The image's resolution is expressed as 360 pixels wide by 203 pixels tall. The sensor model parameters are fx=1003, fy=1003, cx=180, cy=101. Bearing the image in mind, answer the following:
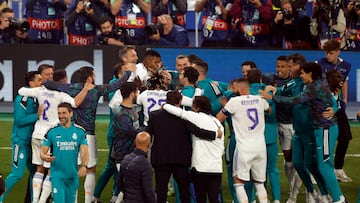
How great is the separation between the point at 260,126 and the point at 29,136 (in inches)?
122

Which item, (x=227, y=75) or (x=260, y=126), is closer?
(x=260, y=126)

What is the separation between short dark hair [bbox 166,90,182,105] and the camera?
12211mm

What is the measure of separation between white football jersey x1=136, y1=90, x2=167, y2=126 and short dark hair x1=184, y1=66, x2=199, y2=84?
37 cm

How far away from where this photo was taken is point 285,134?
13836 mm

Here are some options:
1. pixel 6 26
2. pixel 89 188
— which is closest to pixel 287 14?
pixel 6 26

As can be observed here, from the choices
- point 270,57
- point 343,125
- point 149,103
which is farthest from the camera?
point 270,57

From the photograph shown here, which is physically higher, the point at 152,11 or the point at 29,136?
the point at 152,11

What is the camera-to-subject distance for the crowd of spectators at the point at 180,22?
20203 millimetres

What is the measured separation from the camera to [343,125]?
49.9 ft

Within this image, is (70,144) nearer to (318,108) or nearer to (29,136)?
(29,136)

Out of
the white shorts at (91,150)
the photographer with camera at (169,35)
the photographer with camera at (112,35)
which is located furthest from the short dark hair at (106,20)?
the white shorts at (91,150)

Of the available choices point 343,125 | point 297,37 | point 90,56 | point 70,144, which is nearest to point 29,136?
point 70,144

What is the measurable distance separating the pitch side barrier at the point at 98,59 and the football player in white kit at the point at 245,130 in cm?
775

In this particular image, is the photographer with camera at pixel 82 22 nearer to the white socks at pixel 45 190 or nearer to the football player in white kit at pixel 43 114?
the football player in white kit at pixel 43 114
